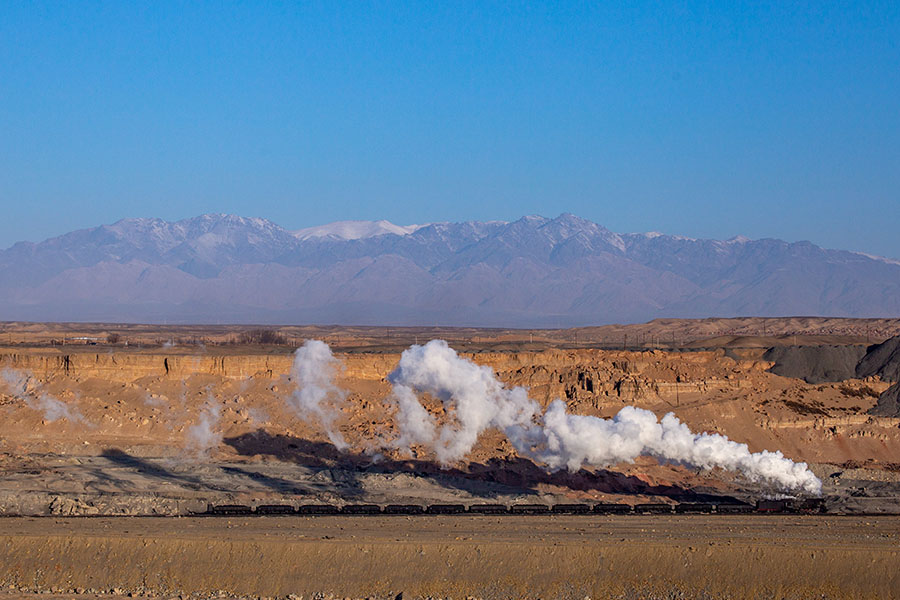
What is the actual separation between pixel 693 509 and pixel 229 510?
2177 centimetres

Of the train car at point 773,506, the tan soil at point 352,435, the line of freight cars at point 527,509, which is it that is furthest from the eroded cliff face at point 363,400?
the train car at point 773,506

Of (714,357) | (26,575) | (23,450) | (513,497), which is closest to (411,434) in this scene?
(513,497)

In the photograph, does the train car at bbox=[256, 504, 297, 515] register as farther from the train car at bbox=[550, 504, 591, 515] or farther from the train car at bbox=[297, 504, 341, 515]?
the train car at bbox=[550, 504, 591, 515]

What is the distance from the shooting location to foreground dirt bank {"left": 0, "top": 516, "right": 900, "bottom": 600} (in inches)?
1655

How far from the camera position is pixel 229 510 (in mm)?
53375

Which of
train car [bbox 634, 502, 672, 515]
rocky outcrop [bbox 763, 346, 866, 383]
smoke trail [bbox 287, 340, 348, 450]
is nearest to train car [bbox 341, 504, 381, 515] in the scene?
train car [bbox 634, 502, 672, 515]

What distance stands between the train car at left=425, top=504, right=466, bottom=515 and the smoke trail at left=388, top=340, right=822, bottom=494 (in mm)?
14719

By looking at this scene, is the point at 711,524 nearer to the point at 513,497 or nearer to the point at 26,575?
the point at 513,497

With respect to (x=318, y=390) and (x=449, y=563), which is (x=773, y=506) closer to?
(x=449, y=563)

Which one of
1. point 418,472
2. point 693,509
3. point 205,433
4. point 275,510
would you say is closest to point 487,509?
point 693,509

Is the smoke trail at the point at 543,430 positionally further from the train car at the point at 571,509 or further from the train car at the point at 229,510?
the train car at the point at 229,510

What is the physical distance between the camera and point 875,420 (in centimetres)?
8500

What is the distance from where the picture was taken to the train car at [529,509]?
54000 mm

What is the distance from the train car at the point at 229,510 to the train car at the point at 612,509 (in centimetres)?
1620
